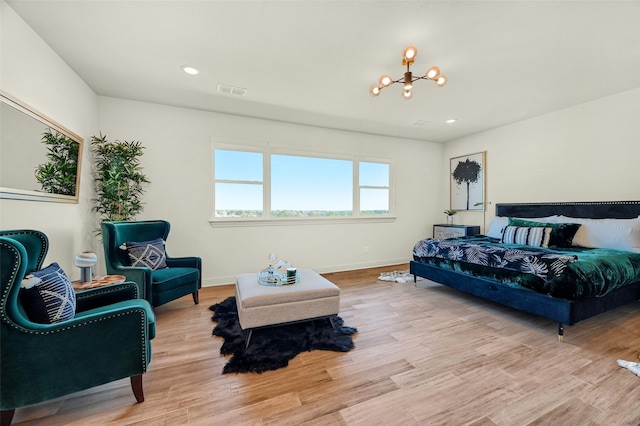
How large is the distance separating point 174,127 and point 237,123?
93cm

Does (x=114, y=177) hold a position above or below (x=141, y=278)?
above

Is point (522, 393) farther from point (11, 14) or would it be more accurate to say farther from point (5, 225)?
point (11, 14)

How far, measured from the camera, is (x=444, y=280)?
3506mm

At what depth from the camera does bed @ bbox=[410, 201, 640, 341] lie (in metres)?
2.32

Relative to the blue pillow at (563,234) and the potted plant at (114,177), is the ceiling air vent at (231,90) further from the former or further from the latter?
the blue pillow at (563,234)

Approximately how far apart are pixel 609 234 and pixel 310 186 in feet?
13.7

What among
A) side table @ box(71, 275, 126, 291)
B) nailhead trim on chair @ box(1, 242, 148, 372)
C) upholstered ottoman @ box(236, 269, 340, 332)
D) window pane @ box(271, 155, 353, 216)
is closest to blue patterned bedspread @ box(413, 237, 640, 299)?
upholstered ottoman @ box(236, 269, 340, 332)

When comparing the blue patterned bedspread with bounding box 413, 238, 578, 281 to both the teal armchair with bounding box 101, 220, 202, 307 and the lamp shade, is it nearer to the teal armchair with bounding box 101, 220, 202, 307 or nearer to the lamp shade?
the teal armchair with bounding box 101, 220, 202, 307

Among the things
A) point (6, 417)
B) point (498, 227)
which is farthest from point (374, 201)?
point (6, 417)

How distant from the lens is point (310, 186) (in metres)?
4.84

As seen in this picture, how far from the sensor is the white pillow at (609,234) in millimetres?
3039

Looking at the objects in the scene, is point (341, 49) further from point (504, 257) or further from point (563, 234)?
point (563, 234)

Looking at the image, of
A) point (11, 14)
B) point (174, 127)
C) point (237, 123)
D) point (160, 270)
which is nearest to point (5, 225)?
point (160, 270)

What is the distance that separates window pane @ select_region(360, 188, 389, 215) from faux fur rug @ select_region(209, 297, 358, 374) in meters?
2.95
